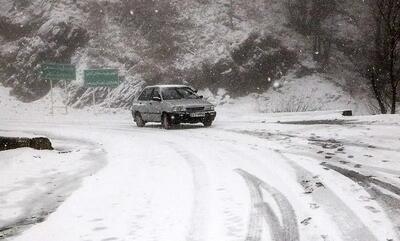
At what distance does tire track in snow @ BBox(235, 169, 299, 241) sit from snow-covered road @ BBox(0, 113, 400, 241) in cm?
1

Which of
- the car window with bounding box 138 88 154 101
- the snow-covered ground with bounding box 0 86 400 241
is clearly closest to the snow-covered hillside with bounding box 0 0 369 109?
the car window with bounding box 138 88 154 101

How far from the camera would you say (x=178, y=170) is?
26.2 ft

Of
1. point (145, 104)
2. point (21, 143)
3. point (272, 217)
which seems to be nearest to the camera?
point (272, 217)

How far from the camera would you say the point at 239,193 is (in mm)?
6125

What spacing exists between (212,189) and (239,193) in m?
0.45

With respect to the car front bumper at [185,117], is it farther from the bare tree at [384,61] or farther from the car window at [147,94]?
the bare tree at [384,61]

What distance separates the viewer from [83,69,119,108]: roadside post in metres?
25.8

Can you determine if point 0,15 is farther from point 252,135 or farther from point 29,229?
Answer: point 29,229

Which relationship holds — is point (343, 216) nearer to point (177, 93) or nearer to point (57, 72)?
point (177, 93)

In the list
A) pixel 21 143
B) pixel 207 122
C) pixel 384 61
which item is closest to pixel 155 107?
pixel 207 122

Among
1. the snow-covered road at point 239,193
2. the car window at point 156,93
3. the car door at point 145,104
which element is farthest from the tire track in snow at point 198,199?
the car door at point 145,104

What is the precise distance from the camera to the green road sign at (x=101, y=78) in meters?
25.8

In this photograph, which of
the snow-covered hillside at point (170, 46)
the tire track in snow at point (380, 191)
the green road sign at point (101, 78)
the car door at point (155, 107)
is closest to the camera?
the tire track in snow at point (380, 191)

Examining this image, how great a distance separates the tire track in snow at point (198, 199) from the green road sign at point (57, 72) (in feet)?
60.7
